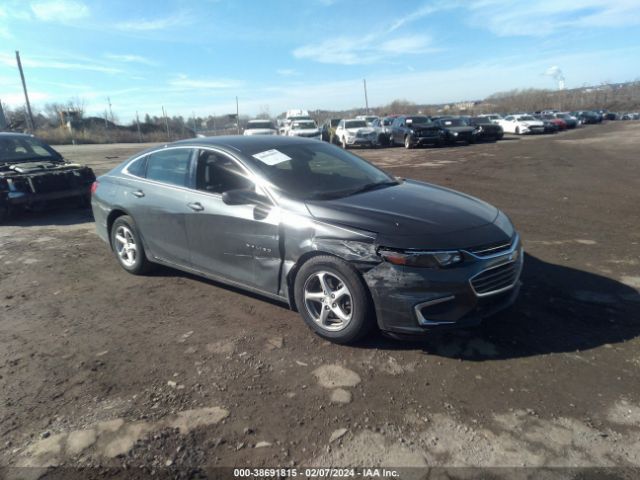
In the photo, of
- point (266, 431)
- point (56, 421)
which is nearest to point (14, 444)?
point (56, 421)

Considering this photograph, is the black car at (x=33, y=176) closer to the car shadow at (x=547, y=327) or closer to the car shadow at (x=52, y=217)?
the car shadow at (x=52, y=217)

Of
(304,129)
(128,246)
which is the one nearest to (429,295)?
(128,246)

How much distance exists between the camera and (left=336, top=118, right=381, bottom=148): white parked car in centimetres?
2489

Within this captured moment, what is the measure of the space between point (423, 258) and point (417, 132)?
2120 centimetres

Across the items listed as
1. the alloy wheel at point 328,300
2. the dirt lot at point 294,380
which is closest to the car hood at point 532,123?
the dirt lot at point 294,380

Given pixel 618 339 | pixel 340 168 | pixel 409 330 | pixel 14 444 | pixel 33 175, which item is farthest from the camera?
pixel 33 175

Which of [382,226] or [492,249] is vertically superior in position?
[382,226]

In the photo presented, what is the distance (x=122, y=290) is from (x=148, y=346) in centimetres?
147

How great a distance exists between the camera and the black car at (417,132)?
2327 cm

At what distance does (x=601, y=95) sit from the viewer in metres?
101

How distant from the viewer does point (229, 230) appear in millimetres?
4059

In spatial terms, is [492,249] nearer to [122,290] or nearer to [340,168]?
[340,168]

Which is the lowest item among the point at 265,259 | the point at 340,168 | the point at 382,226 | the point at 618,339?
the point at 618,339

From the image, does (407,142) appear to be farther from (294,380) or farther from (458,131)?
(294,380)
